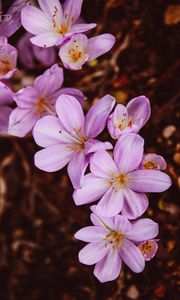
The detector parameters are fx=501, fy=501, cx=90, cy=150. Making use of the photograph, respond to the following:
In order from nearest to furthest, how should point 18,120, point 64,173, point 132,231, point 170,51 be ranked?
point 132,231
point 18,120
point 170,51
point 64,173

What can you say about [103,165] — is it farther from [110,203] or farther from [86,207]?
[86,207]

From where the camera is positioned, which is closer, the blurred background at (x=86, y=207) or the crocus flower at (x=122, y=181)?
the crocus flower at (x=122, y=181)

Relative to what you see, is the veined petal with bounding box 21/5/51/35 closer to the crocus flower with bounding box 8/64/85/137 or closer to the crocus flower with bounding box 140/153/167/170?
the crocus flower with bounding box 8/64/85/137

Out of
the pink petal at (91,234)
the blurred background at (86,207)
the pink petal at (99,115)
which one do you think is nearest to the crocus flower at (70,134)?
the pink petal at (99,115)

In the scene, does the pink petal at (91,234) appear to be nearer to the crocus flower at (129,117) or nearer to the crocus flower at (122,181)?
the crocus flower at (122,181)

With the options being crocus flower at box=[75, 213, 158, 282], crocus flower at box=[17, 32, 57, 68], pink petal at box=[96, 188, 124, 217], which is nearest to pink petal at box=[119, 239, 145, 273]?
crocus flower at box=[75, 213, 158, 282]

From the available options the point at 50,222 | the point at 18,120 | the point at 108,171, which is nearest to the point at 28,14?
the point at 18,120

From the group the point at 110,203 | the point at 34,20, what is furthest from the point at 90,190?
the point at 34,20

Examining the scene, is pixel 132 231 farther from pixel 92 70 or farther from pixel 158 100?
pixel 92 70
